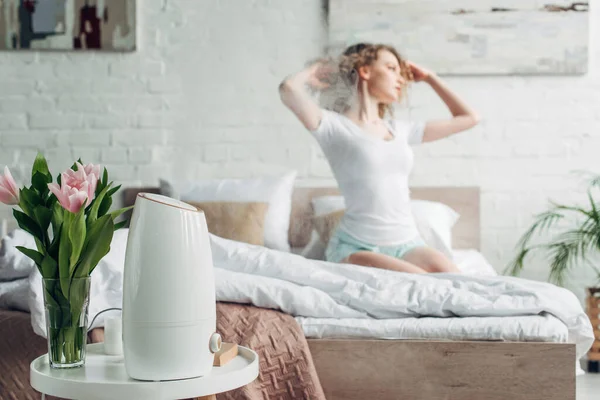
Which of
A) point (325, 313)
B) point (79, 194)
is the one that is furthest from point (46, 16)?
point (79, 194)

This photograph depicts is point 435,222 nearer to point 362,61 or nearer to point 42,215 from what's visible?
point 362,61

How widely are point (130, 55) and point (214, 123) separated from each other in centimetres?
50

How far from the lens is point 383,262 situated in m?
3.02

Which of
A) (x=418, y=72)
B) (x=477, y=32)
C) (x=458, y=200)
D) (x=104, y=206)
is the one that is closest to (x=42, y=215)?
(x=104, y=206)

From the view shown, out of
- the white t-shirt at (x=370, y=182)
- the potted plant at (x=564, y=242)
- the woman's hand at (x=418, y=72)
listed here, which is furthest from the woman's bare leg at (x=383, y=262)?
the woman's hand at (x=418, y=72)

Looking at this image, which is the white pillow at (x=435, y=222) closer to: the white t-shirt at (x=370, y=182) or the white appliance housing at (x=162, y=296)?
the white t-shirt at (x=370, y=182)

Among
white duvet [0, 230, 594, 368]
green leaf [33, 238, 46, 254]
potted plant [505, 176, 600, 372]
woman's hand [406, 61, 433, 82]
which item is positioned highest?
woman's hand [406, 61, 433, 82]

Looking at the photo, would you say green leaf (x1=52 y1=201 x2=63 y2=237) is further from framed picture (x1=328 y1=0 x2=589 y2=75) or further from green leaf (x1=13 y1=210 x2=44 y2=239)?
framed picture (x1=328 y1=0 x2=589 y2=75)

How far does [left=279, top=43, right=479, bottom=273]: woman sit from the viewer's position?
3.13 metres

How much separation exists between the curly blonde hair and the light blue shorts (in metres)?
0.58

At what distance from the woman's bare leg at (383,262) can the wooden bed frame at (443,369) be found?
0.87 meters

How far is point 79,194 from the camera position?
1.49 m

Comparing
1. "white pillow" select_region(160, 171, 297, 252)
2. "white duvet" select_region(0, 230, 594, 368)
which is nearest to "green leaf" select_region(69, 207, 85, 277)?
"white duvet" select_region(0, 230, 594, 368)

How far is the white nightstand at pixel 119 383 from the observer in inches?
56.5
